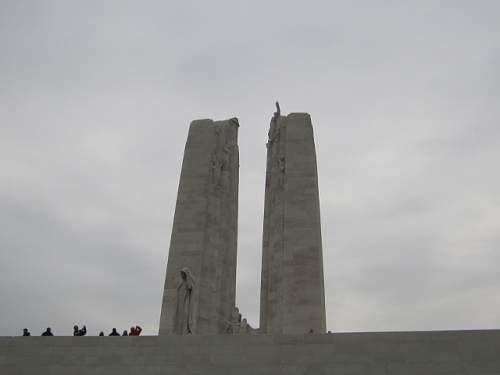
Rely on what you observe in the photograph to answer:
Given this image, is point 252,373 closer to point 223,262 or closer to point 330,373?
point 330,373

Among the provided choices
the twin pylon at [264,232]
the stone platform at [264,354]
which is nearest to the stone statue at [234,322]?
the twin pylon at [264,232]

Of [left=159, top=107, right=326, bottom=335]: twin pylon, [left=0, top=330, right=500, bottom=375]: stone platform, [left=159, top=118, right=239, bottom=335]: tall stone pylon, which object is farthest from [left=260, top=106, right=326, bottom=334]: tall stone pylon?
[left=0, top=330, right=500, bottom=375]: stone platform

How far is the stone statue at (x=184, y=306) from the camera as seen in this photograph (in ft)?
48.7

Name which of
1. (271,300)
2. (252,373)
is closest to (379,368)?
(252,373)

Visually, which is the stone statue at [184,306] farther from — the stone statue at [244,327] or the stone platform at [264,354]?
the stone statue at [244,327]

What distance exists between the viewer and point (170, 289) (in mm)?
21094

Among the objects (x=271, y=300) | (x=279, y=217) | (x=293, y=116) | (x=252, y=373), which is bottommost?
(x=252, y=373)

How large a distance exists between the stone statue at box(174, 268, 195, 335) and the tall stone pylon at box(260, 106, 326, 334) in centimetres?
540

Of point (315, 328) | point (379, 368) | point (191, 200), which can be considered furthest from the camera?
point (191, 200)

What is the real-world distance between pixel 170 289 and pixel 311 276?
588 cm

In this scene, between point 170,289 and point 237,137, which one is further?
point 237,137

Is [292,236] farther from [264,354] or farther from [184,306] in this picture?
[264,354]

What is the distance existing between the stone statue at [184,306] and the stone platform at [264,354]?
230 cm

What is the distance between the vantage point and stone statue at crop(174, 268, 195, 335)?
14836mm
